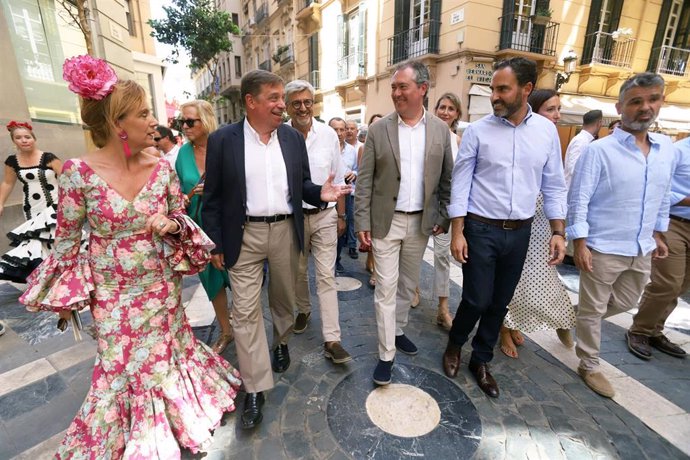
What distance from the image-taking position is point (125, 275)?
185cm

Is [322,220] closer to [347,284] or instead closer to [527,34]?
[347,284]

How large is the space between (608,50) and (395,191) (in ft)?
51.9

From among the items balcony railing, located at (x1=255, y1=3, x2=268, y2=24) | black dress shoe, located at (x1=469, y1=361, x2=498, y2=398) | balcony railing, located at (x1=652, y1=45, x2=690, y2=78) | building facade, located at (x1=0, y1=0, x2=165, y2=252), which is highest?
balcony railing, located at (x1=255, y1=3, x2=268, y2=24)

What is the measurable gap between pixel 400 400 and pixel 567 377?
1.38 metres

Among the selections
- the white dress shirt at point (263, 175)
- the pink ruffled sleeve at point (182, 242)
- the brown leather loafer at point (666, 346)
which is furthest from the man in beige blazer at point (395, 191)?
the brown leather loafer at point (666, 346)

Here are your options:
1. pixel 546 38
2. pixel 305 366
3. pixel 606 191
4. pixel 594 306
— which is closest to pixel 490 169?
pixel 606 191

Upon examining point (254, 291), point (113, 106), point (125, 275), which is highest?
point (113, 106)

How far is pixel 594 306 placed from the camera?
2.58 metres

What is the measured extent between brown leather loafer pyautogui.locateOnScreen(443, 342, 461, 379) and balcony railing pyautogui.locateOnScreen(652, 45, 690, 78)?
1759cm

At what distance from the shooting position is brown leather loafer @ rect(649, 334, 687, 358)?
3.02 metres

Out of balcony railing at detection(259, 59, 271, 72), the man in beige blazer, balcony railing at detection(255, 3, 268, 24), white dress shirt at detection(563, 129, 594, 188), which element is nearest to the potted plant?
white dress shirt at detection(563, 129, 594, 188)

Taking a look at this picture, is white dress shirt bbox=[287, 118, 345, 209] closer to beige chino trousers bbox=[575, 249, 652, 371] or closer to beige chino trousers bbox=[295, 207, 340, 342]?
beige chino trousers bbox=[295, 207, 340, 342]

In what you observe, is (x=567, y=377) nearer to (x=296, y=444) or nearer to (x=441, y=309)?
(x=441, y=309)

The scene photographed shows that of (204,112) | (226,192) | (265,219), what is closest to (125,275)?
(226,192)
